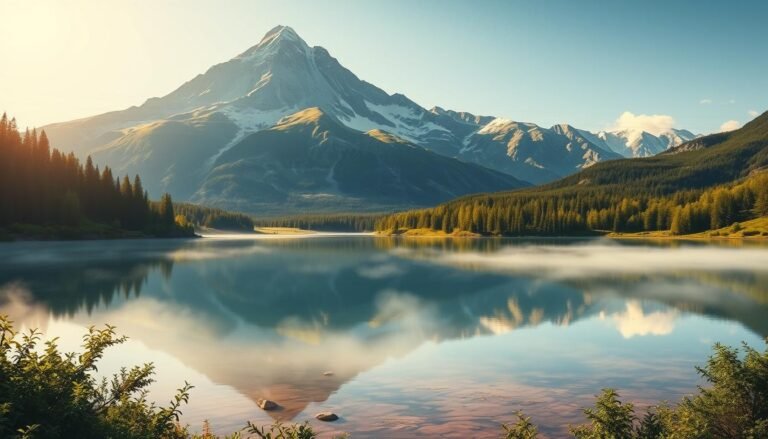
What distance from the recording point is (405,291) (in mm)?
63094

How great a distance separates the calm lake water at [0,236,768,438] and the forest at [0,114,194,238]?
268 feet

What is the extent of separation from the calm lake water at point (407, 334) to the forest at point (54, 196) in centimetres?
8170

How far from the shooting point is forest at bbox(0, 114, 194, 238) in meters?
149

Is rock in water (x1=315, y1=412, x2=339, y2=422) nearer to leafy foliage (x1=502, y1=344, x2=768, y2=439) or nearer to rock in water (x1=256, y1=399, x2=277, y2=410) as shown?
rock in water (x1=256, y1=399, x2=277, y2=410)

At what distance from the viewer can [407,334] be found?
39.0m

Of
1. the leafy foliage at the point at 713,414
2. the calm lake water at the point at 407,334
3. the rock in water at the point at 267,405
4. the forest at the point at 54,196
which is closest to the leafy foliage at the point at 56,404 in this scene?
the calm lake water at the point at 407,334

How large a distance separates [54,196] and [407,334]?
→ 156 m

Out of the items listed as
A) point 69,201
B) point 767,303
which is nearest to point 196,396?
point 767,303

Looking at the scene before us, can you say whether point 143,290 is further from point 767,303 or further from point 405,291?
point 767,303

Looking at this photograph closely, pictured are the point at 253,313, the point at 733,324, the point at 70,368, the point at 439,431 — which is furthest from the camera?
the point at 253,313

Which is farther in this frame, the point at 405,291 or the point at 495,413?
the point at 405,291

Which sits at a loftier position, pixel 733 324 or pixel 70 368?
pixel 70 368

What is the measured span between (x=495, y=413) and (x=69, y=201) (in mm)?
171497

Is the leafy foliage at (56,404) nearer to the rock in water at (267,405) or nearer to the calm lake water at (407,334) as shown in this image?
the calm lake water at (407,334)
